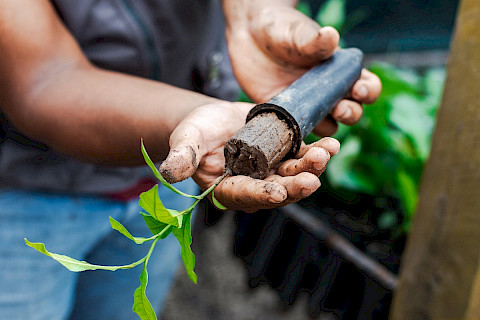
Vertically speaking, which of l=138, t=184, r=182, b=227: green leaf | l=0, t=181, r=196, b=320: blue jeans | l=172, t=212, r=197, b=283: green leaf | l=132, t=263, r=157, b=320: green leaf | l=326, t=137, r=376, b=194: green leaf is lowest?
l=326, t=137, r=376, b=194: green leaf

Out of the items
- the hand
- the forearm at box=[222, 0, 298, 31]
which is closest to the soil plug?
the hand

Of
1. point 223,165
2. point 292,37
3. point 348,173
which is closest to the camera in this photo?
point 223,165

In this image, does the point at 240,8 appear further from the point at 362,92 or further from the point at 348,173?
the point at 348,173

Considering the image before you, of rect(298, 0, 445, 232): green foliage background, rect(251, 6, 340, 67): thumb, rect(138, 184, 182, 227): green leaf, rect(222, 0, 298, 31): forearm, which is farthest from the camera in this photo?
rect(298, 0, 445, 232): green foliage background

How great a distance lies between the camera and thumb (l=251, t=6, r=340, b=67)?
949 mm

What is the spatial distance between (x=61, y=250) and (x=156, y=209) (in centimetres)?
55

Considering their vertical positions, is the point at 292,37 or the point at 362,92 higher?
the point at 292,37

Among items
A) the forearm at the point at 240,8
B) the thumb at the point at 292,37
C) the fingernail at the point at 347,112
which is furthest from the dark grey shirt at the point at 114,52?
the fingernail at the point at 347,112

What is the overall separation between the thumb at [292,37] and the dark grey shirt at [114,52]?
16cm

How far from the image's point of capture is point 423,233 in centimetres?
117

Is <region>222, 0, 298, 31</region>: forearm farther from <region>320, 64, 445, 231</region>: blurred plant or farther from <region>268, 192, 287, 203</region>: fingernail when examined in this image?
<region>320, 64, 445, 231</region>: blurred plant

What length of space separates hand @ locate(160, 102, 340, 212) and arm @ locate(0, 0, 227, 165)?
49 mm

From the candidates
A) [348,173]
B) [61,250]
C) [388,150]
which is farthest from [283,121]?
[388,150]

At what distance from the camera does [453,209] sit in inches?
41.4
